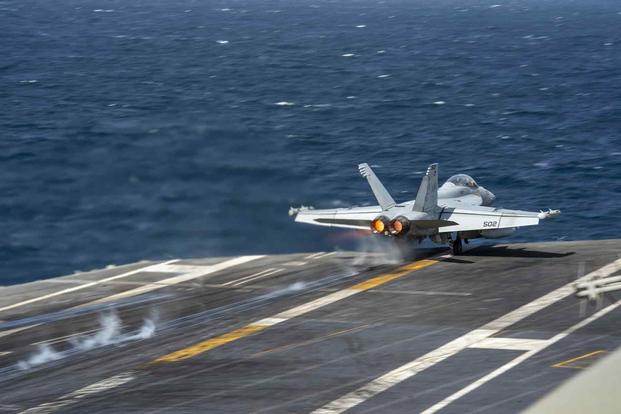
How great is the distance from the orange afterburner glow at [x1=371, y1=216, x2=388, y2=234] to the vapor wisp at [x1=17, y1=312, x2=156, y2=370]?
9.83 m

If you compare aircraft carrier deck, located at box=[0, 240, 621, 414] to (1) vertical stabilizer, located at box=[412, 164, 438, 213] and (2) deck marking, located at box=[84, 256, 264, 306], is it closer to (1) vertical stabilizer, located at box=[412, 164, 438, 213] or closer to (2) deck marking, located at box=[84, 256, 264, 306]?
(2) deck marking, located at box=[84, 256, 264, 306]

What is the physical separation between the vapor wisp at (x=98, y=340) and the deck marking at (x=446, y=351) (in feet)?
34.7

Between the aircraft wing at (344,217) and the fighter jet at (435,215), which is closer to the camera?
the fighter jet at (435,215)

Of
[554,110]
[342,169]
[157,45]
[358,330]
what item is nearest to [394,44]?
[157,45]

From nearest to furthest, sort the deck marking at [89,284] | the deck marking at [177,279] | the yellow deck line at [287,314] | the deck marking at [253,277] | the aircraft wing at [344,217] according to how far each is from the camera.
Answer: the yellow deck line at [287,314] → the deck marking at [89,284] → the deck marking at [177,279] → the deck marking at [253,277] → the aircraft wing at [344,217]

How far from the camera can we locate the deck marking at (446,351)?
78.4ft

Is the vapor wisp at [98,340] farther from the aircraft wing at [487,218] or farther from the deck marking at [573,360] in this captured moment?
the deck marking at [573,360]

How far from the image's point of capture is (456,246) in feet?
142

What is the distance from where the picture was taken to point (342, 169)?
249 feet

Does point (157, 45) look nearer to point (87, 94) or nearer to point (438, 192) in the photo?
point (87, 94)

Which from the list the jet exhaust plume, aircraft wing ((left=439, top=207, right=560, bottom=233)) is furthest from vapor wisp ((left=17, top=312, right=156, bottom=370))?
aircraft wing ((left=439, top=207, right=560, bottom=233))

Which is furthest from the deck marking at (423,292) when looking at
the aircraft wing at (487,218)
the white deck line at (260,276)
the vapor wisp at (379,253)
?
the white deck line at (260,276)

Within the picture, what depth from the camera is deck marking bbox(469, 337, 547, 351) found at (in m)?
28.0

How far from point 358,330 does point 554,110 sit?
76.3 meters
